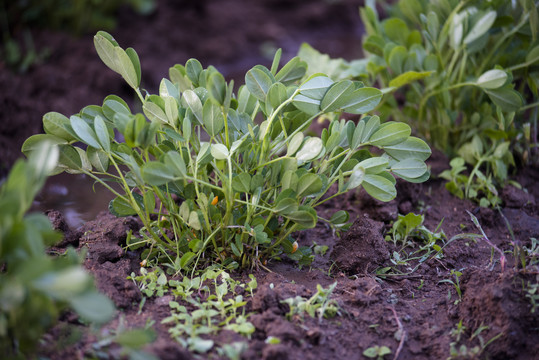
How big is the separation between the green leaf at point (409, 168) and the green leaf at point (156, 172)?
2.10ft

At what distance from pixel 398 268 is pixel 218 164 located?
2.14 ft

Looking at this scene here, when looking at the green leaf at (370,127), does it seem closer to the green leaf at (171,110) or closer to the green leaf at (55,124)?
the green leaf at (171,110)

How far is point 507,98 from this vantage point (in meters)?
1.82

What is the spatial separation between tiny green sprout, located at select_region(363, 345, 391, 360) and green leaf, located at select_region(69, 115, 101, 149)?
2.88 feet

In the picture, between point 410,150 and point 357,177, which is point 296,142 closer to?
point 357,177

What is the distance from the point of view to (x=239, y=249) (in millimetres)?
1432

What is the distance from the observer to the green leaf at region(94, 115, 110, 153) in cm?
135

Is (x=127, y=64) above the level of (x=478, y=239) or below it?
above

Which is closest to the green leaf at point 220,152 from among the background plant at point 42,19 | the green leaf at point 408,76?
the green leaf at point 408,76

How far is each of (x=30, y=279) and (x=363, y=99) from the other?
3.17 ft

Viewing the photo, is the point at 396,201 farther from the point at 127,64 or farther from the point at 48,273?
the point at 48,273

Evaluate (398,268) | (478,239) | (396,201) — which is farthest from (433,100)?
(398,268)

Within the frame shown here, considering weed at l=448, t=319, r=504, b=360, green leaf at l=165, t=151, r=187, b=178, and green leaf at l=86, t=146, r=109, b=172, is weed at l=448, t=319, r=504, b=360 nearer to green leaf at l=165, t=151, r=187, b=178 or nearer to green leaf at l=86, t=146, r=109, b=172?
green leaf at l=165, t=151, r=187, b=178

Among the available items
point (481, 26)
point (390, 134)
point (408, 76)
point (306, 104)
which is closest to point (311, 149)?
point (306, 104)
